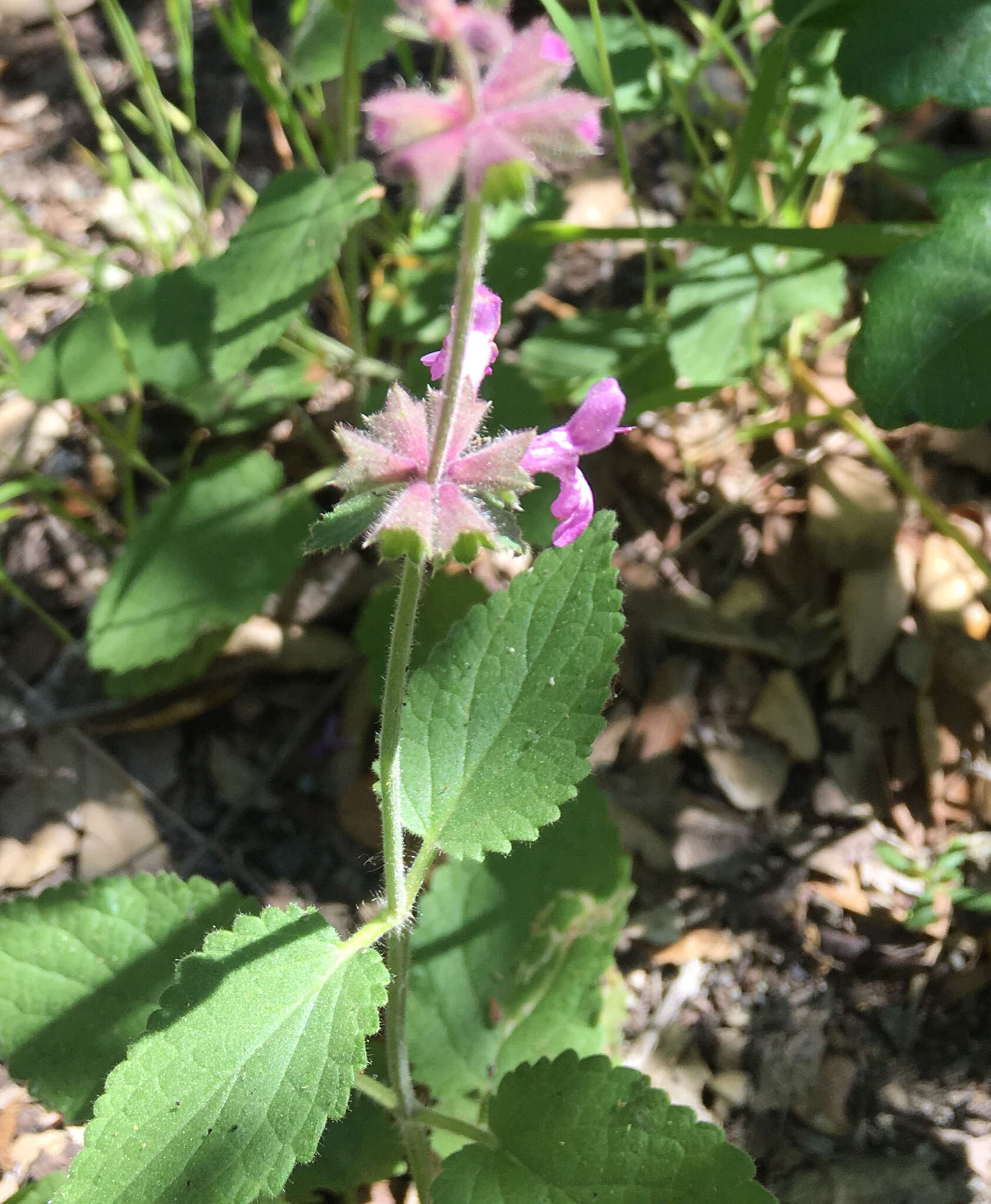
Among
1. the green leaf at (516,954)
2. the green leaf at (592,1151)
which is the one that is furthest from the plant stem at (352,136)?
the green leaf at (592,1151)

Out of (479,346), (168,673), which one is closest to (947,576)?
(479,346)

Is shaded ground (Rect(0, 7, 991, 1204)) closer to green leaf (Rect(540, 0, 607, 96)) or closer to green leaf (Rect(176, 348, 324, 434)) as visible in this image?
green leaf (Rect(176, 348, 324, 434))

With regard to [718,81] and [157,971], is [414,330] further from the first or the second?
[157,971]

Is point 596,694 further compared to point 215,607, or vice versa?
point 215,607

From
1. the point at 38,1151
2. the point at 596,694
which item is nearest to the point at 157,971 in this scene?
the point at 38,1151

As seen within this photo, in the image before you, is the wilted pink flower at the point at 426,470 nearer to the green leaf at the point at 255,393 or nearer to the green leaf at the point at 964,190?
the green leaf at the point at 964,190

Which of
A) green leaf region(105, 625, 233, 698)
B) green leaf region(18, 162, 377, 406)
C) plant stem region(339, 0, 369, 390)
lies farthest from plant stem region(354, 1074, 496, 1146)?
plant stem region(339, 0, 369, 390)

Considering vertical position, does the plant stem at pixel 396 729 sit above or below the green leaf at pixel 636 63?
below
